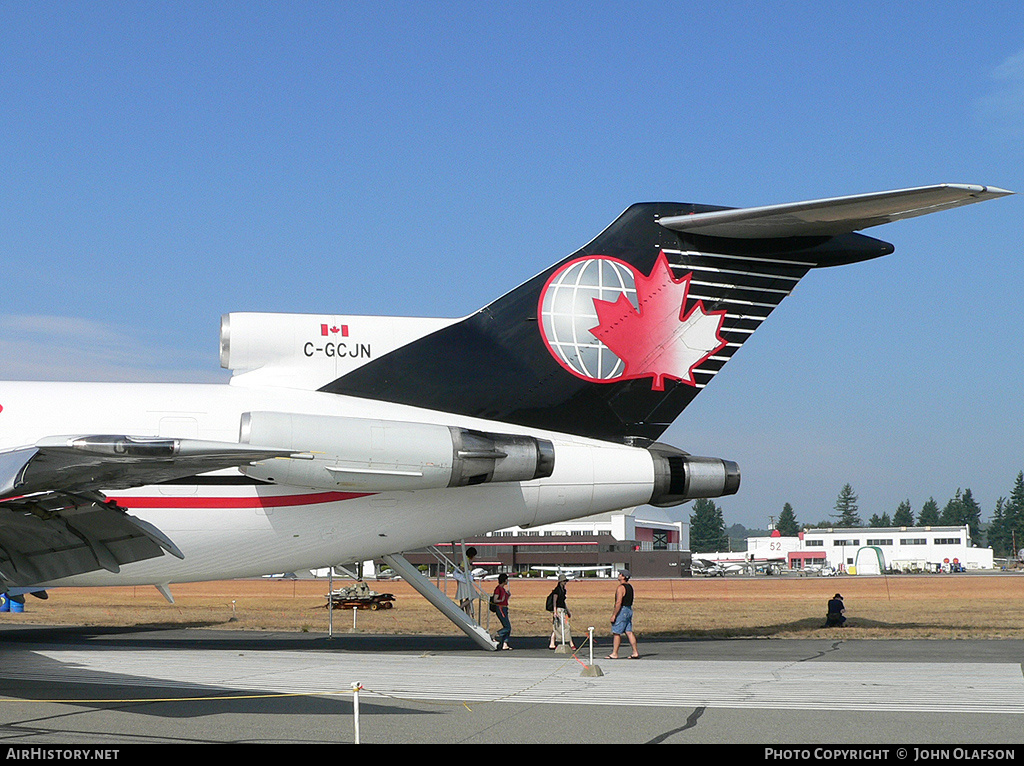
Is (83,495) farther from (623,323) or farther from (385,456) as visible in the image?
(623,323)

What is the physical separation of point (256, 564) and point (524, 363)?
5586mm

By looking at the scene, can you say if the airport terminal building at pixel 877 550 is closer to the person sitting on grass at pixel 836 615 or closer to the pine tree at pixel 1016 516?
the pine tree at pixel 1016 516

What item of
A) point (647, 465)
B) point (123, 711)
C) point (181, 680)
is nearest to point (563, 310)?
point (647, 465)

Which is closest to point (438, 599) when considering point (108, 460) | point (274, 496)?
point (274, 496)

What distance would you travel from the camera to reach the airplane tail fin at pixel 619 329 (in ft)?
56.4

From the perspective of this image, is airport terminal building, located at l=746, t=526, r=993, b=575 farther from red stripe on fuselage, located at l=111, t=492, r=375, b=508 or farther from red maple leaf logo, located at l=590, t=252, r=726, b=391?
red stripe on fuselage, located at l=111, t=492, r=375, b=508

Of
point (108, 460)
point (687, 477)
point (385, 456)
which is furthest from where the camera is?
point (687, 477)

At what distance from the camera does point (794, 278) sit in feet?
57.6

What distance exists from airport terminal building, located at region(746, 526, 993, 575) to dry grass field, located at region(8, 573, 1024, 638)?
178ft

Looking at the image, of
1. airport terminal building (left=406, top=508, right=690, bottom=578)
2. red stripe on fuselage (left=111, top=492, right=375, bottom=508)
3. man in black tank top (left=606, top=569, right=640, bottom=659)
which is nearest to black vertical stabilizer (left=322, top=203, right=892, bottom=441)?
red stripe on fuselage (left=111, top=492, right=375, bottom=508)

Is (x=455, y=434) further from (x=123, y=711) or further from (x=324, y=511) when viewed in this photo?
(x=123, y=711)

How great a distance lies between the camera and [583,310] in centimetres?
1741

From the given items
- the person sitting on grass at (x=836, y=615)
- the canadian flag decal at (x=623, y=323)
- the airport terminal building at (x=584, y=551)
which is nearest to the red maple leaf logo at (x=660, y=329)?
the canadian flag decal at (x=623, y=323)

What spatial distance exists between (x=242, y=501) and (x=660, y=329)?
24.9 feet
